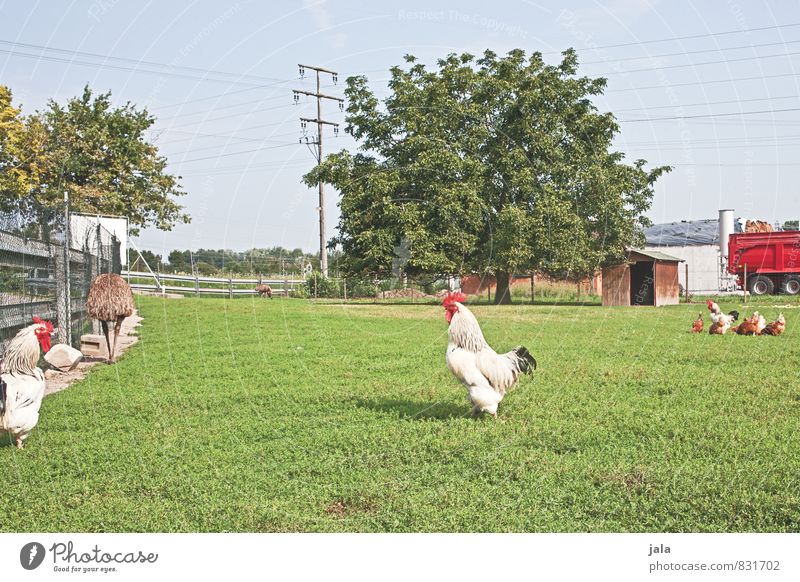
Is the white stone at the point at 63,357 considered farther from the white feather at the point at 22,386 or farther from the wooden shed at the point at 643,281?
the wooden shed at the point at 643,281

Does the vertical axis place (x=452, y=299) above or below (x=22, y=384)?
above

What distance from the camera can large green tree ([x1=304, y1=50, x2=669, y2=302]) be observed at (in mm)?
13789

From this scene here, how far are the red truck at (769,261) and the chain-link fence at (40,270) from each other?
97.4ft

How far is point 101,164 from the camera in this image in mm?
23109

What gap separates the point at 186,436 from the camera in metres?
6.52

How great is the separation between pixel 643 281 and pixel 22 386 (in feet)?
92.3

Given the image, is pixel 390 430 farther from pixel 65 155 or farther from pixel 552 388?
pixel 65 155

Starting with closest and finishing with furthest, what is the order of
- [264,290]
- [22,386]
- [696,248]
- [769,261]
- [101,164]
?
[22,386] → [101,164] → [264,290] → [769,261] → [696,248]

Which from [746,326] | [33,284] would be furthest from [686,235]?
[33,284]

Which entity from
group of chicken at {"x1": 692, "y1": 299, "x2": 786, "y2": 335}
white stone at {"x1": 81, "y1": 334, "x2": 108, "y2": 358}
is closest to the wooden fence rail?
white stone at {"x1": 81, "y1": 334, "x2": 108, "y2": 358}

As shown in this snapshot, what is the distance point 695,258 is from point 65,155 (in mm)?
34357

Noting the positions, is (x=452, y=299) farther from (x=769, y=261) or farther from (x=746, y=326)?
(x=769, y=261)

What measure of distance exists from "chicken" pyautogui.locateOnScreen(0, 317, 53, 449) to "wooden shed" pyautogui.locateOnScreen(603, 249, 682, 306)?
25512 millimetres
